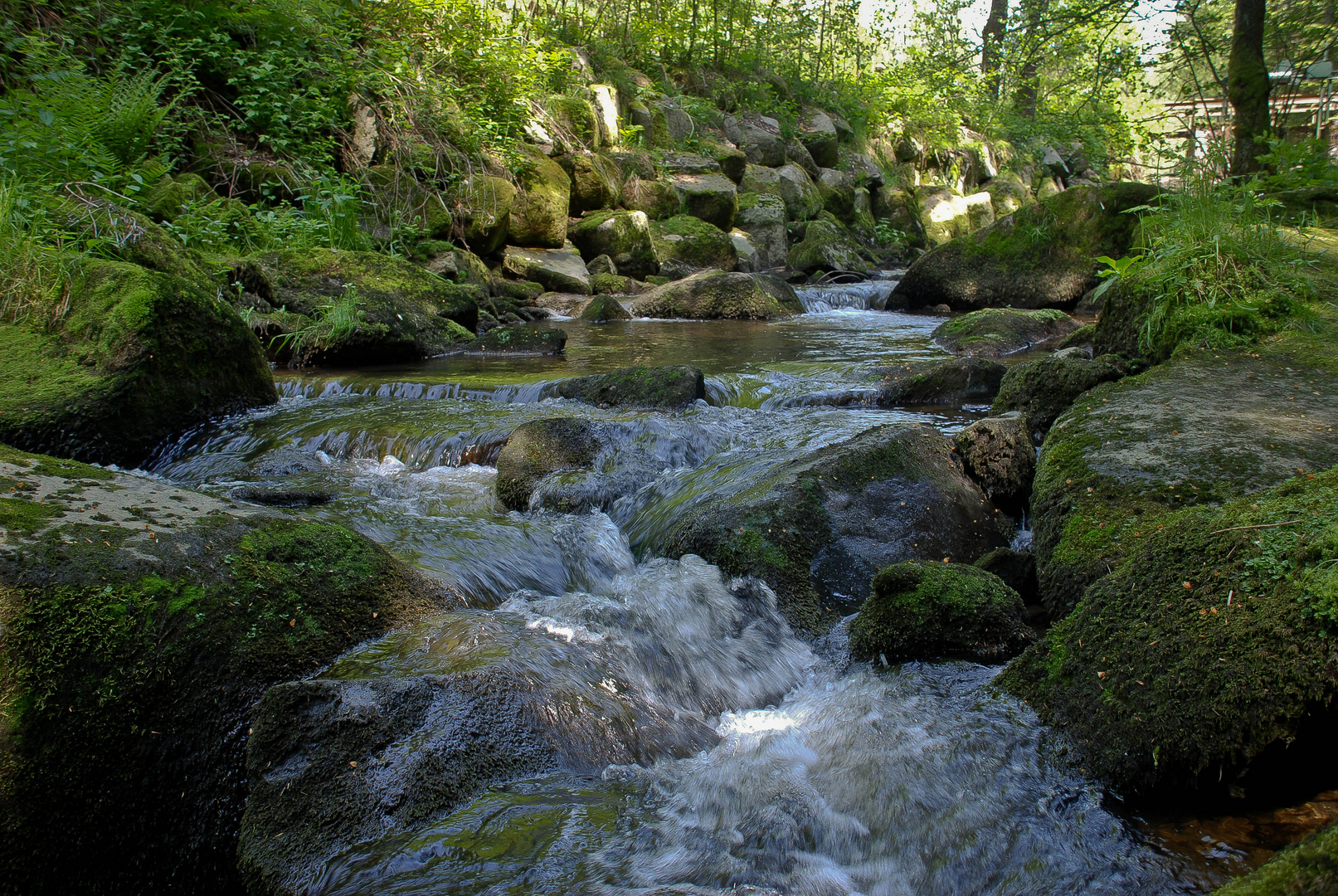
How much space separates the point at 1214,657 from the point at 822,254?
1500 centimetres

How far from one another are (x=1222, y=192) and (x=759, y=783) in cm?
465

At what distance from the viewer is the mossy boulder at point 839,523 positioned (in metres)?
3.41

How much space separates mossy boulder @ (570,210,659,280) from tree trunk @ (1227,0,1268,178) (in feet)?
28.1

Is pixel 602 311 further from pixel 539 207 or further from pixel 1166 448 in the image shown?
pixel 1166 448

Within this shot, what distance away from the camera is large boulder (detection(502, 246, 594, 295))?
477 inches

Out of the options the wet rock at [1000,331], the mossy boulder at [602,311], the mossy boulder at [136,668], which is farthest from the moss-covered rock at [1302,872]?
Answer: the mossy boulder at [602,311]

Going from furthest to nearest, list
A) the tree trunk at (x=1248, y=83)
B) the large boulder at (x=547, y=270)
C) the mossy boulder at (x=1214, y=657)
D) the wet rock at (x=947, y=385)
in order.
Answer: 1. the large boulder at (x=547, y=270)
2. the tree trunk at (x=1248, y=83)
3. the wet rock at (x=947, y=385)
4. the mossy boulder at (x=1214, y=657)

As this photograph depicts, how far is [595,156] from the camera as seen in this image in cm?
1458

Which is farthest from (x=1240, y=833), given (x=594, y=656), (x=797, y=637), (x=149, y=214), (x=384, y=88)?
(x=384, y=88)

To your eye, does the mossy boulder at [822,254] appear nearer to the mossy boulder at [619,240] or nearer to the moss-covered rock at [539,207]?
the mossy boulder at [619,240]

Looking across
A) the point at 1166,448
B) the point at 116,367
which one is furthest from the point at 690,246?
the point at 1166,448

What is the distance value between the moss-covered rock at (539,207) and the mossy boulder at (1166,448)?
10067 mm

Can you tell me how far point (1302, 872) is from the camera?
1.13m

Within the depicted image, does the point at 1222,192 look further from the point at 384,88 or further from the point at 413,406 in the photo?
the point at 384,88
